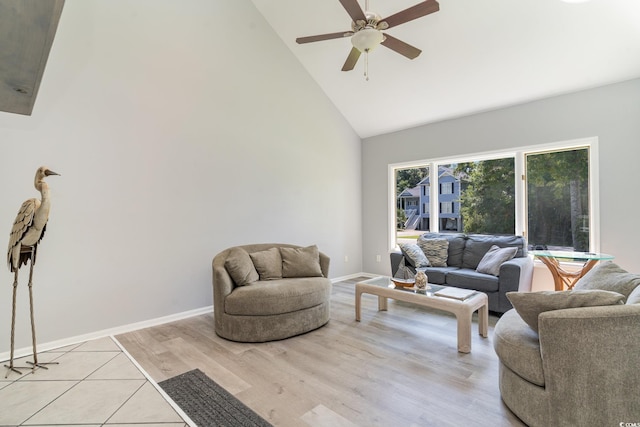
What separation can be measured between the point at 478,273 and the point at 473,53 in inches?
108

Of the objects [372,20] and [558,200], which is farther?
[558,200]

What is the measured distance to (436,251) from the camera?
4.52 m

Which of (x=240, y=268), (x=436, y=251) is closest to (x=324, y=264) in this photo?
(x=240, y=268)

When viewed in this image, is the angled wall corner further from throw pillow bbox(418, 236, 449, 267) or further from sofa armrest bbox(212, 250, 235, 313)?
throw pillow bbox(418, 236, 449, 267)

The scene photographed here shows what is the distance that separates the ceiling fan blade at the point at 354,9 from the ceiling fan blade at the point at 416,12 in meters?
0.23

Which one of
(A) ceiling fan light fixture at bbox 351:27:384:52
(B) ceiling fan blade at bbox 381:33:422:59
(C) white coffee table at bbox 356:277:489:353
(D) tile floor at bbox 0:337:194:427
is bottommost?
(D) tile floor at bbox 0:337:194:427

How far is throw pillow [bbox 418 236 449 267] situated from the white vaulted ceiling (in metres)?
2.04

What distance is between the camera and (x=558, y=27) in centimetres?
316

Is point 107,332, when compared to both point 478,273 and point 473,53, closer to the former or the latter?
point 478,273

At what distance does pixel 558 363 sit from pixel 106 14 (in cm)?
472

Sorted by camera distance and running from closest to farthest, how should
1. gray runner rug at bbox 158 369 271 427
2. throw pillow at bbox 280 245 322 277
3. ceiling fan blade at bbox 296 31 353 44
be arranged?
gray runner rug at bbox 158 369 271 427, ceiling fan blade at bbox 296 31 353 44, throw pillow at bbox 280 245 322 277

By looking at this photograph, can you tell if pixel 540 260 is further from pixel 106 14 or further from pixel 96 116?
pixel 106 14

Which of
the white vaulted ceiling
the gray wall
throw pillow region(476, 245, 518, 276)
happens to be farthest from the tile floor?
the gray wall

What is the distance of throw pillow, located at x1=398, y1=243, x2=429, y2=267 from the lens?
14.4 ft
